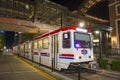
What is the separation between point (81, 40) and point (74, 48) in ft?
3.31

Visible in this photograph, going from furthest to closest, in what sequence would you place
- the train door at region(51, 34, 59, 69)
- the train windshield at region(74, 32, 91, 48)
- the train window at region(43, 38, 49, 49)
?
the train window at region(43, 38, 49, 49)
the train door at region(51, 34, 59, 69)
the train windshield at region(74, 32, 91, 48)

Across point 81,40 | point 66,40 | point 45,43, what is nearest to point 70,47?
point 66,40

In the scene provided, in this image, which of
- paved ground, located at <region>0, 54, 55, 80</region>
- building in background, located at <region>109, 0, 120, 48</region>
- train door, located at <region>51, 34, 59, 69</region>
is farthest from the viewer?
building in background, located at <region>109, 0, 120, 48</region>

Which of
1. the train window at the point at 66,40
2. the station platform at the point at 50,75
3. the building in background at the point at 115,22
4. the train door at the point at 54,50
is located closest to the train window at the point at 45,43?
the train door at the point at 54,50

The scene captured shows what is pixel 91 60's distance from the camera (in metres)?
12.2

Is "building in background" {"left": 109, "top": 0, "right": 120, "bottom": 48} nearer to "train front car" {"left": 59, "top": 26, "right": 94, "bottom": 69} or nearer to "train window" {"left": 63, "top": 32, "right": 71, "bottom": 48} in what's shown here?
"train front car" {"left": 59, "top": 26, "right": 94, "bottom": 69}

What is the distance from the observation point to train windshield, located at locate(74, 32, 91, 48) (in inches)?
444

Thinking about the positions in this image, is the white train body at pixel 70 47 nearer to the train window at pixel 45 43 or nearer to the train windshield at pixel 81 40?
the train windshield at pixel 81 40

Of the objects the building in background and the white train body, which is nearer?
the white train body

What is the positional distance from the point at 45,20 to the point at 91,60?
26.6 meters

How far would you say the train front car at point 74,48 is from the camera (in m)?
11.0

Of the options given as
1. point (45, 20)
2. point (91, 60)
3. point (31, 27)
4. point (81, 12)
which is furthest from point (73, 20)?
point (91, 60)

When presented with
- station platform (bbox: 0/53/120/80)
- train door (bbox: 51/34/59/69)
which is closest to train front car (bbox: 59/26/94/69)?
train door (bbox: 51/34/59/69)

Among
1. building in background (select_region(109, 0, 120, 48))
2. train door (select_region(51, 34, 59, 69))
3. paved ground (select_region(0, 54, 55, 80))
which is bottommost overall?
paved ground (select_region(0, 54, 55, 80))
